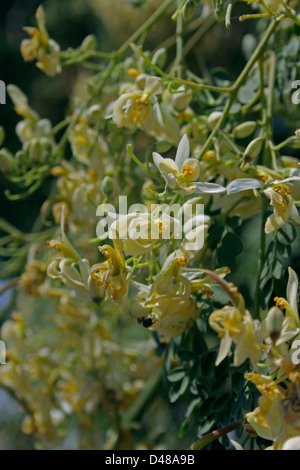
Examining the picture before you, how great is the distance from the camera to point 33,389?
3.67ft

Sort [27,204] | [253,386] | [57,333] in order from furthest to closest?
1. [27,204]
2. [57,333]
3. [253,386]

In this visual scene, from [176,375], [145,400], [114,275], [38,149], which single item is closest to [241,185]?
[114,275]

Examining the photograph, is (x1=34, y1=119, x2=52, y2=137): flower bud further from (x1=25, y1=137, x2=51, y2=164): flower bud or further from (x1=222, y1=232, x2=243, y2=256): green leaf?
(x1=222, y1=232, x2=243, y2=256): green leaf

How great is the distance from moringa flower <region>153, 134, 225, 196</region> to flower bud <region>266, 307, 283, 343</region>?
15 cm

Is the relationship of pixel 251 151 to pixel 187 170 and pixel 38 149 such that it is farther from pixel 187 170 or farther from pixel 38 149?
pixel 38 149

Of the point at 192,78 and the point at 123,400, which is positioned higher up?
the point at 192,78

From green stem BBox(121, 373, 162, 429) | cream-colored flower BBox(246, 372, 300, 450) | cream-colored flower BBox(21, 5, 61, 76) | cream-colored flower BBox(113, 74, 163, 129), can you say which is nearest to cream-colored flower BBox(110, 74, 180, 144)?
cream-colored flower BBox(113, 74, 163, 129)

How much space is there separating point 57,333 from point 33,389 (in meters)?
0.13

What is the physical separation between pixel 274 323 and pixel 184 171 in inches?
7.3

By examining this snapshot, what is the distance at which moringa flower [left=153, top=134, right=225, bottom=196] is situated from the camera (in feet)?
2.02

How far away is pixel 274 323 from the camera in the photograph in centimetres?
51

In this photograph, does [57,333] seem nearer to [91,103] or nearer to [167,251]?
[91,103]

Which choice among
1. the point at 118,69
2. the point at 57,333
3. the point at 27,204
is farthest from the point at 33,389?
the point at 27,204

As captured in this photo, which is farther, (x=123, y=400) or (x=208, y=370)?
(x=123, y=400)
